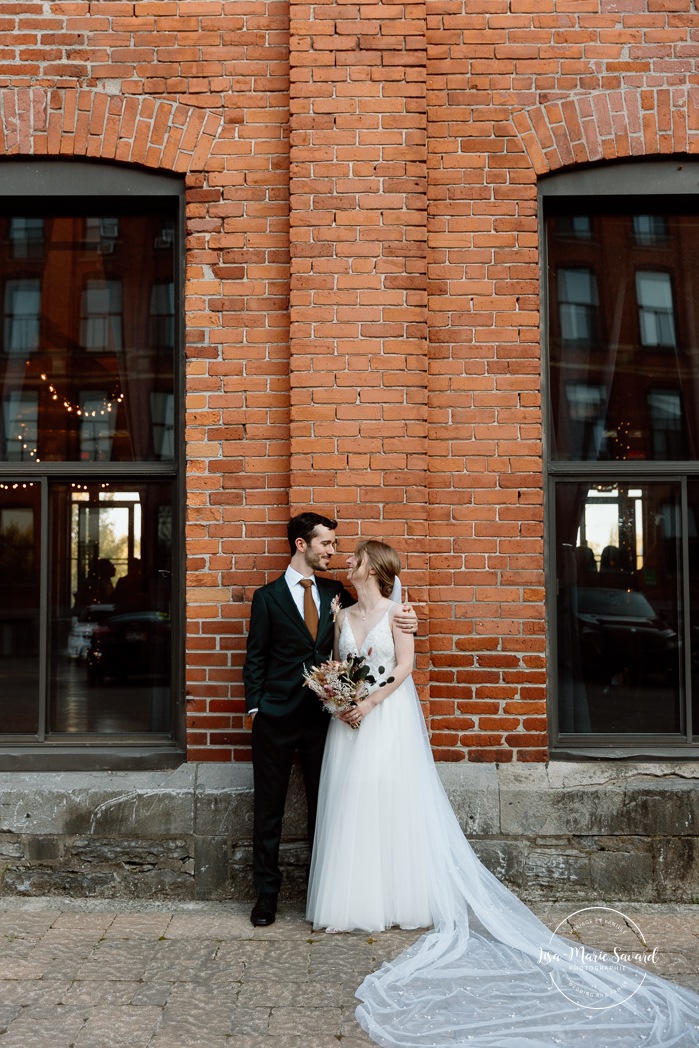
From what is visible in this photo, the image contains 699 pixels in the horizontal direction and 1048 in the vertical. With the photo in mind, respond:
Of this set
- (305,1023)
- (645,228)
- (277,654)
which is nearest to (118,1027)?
(305,1023)

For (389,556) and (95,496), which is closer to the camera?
(389,556)

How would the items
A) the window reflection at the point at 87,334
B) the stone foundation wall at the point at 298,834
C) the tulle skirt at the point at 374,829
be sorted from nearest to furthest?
the tulle skirt at the point at 374,829 → the stone foundation wall at the point at 298,834 → the window reflection at the point at 87,334

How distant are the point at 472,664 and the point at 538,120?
10.3 ft

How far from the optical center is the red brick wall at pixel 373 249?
4973 mm

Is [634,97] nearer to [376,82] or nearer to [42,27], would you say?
[376,82]

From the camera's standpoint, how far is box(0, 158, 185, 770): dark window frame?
16.8 feet

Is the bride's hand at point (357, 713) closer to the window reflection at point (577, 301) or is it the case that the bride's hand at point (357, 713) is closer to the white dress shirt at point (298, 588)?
the white dress shirt at point (298, 588)

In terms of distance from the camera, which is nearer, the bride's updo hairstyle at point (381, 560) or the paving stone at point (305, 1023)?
the paving stone at point (305, 1023)

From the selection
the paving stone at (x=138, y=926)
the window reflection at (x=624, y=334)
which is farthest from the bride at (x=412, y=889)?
the window reflection at (x=624, y=334)

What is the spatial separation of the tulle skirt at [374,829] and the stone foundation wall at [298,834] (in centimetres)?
38

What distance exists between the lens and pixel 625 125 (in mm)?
5070

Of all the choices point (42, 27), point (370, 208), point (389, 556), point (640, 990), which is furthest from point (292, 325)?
point (640, 990)

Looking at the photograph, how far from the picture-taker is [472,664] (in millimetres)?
5000

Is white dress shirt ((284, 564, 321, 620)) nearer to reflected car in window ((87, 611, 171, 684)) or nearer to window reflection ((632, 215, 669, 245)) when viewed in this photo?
reflected car in window ((87, 611, 171, 684))
